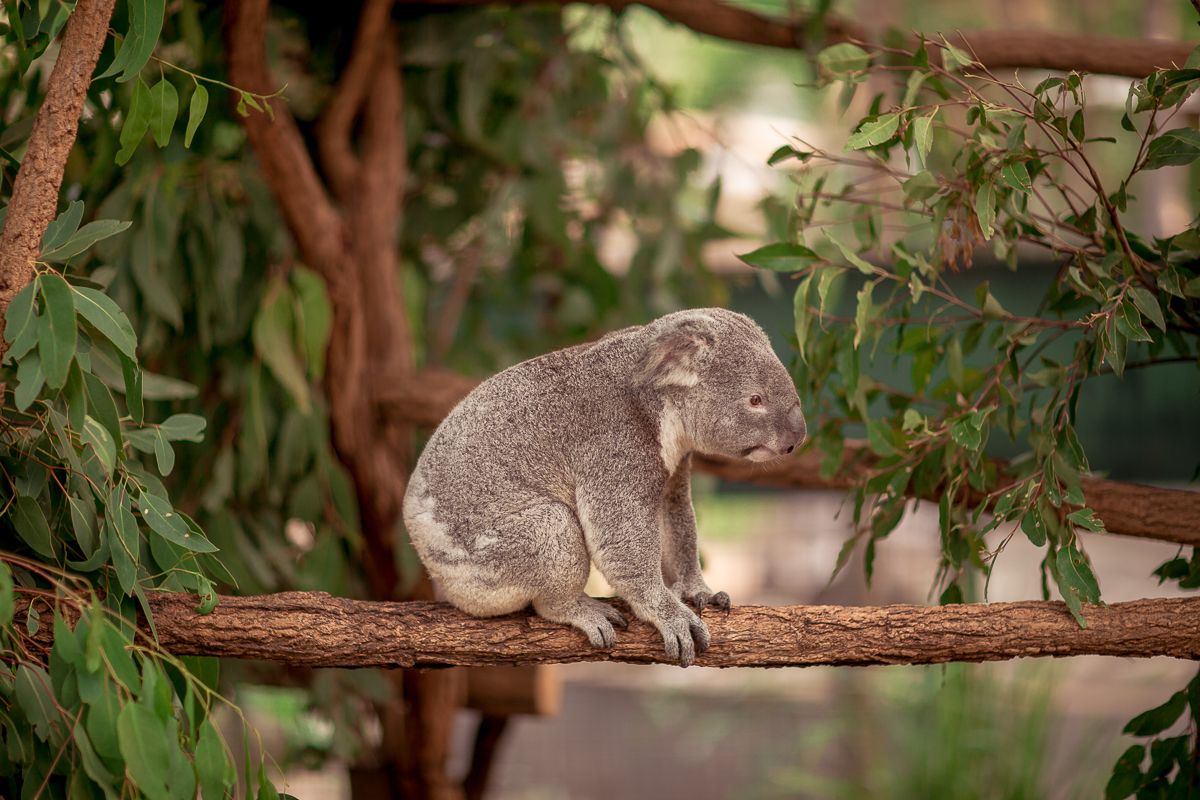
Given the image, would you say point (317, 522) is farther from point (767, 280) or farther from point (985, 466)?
point (985, 466)

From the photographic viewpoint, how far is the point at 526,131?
129 inches

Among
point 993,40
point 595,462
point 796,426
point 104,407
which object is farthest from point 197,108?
point 993,40

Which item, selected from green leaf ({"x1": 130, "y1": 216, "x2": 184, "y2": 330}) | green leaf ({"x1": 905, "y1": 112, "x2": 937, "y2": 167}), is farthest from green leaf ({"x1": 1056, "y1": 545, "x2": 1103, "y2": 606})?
green leaf ({"x1": 130, "y1": 216, "x2": 184, "y2": 330})

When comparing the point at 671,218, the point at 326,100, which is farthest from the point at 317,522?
the point at 671,218

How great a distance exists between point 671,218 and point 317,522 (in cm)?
169

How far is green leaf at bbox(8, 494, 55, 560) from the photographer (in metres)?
1.46

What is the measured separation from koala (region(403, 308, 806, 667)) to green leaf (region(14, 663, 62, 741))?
649 millimetres

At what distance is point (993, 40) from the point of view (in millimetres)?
2805

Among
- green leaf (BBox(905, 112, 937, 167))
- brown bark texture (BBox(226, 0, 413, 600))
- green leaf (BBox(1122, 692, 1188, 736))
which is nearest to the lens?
green leaf (BBox(905, 112, 937, 167))

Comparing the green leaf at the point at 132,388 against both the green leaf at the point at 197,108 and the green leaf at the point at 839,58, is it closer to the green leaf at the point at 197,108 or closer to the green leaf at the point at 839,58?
the green leaf at the point at 197,108

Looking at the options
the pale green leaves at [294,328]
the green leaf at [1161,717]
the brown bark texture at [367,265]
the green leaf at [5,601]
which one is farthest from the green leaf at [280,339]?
the green leaf at [1161,717]

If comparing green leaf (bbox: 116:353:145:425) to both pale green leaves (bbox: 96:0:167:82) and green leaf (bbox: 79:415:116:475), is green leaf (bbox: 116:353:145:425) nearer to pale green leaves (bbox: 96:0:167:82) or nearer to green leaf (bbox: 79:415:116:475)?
green leaf (bbox: 79:415:116:475)

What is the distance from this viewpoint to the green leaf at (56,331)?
124cm

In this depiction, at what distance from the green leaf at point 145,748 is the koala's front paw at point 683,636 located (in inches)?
31.6
